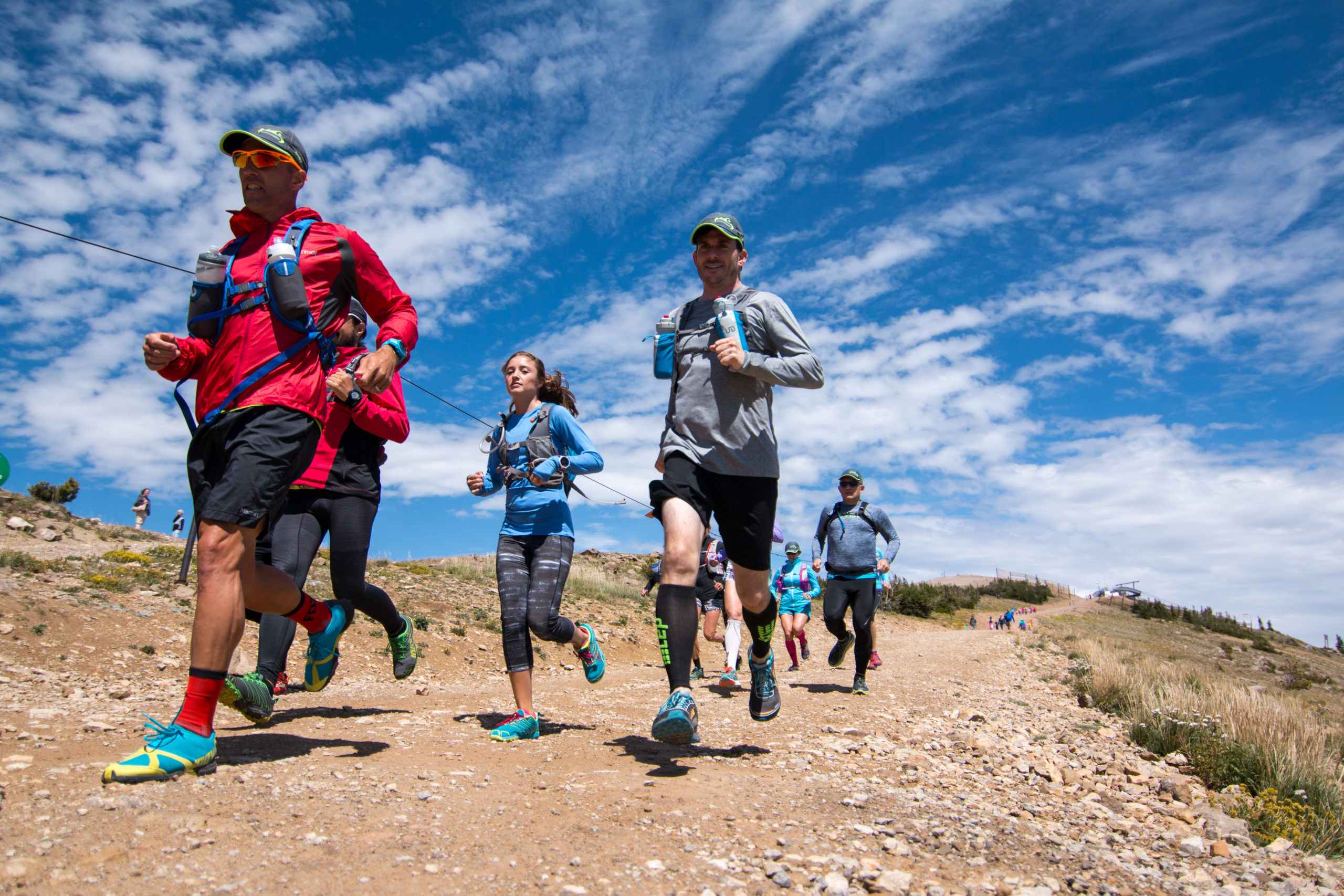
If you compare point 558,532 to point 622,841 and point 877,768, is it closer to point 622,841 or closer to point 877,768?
point 877,768

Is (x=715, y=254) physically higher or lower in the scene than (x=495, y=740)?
higher

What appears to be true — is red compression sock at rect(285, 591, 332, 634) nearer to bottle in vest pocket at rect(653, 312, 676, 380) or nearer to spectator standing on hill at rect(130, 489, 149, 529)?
bottle in vest pocket at rect(653, 312, 676, 380)

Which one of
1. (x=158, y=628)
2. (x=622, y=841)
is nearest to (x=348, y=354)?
(x=622, y=841)

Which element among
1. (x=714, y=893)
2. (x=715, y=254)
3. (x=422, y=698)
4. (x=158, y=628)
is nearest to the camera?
(x=714, y=893)

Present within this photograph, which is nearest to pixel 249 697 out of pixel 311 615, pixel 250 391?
pixel 311 615

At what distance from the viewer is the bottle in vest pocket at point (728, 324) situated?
331cm

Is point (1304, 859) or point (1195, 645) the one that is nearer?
point (1304, 859)

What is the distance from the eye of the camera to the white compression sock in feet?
24.4

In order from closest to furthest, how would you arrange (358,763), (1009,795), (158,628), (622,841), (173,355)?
(622,841) → (173,355) → (358,763) → (1009,795) → (158,628)

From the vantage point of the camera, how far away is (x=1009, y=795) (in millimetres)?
3199

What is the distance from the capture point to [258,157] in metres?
2.96

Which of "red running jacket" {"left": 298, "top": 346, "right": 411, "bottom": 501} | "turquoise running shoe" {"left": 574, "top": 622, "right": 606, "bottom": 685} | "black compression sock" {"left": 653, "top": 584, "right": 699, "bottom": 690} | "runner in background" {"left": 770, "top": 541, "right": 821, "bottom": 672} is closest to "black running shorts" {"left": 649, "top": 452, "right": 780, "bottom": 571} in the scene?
"black compression sock" {"left": 653, "top": 584, "right": 699, "bottom": 690}

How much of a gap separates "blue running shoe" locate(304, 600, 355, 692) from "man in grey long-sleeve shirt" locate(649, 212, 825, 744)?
1.73 meters

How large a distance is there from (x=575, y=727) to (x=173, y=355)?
2.95 meters
